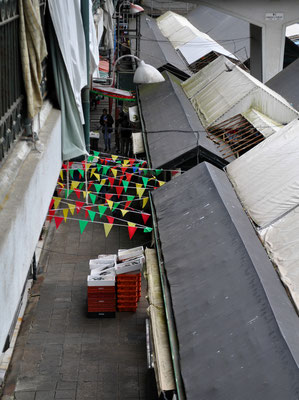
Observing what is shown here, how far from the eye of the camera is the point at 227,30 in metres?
41.3

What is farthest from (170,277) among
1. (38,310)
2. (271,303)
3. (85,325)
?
(38,310)

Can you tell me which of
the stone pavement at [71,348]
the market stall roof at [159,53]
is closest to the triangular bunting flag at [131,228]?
the stone pavement at [71,348]

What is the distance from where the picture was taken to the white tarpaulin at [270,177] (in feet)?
39.4

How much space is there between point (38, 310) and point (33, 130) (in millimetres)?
8711

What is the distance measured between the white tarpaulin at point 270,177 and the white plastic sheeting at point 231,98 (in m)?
3.67

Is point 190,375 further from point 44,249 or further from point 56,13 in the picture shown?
point 44,249

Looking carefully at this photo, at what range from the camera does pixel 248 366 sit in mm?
7848

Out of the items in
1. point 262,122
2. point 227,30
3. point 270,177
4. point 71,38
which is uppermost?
point 71,38

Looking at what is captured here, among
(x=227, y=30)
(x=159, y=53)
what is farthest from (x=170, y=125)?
(x=227, y=30)

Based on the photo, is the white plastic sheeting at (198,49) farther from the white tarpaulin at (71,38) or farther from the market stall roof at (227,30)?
the white tarpaulin at (71,38)

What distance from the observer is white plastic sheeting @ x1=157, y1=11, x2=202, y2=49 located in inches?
1388

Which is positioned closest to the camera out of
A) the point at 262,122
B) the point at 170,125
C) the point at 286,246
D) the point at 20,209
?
the point at 20,209

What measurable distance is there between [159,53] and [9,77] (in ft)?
83.0

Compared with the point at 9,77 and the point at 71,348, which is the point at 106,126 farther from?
the point at 9,77
